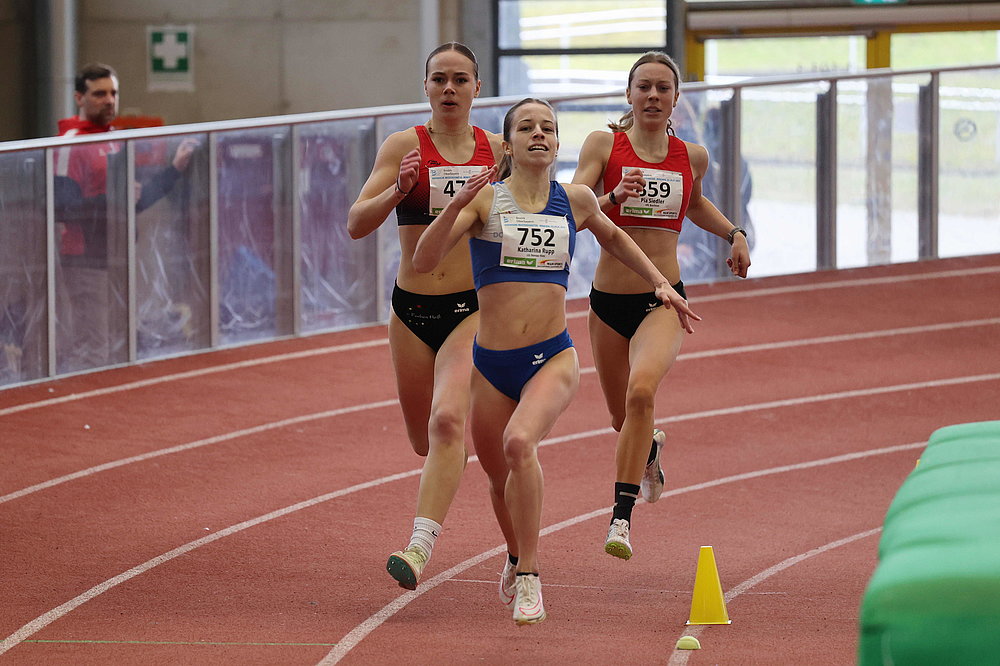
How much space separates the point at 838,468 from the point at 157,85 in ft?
32.9

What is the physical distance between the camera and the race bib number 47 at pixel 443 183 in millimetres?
5668

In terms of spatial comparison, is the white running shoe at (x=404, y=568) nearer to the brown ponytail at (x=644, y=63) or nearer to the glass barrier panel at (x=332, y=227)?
the brown ponytail at (x=644, y=63)

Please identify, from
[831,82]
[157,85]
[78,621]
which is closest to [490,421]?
[78,621]

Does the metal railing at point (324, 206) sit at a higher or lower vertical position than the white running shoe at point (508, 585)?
higher

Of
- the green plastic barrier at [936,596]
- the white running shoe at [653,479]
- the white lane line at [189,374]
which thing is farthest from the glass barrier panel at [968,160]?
the green plastic barrier at [936,596]

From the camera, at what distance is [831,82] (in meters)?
13.0

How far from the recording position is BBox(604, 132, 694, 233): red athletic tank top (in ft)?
20.3

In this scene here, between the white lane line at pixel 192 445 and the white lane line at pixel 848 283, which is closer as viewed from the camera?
the white lane line at pixel 192 445

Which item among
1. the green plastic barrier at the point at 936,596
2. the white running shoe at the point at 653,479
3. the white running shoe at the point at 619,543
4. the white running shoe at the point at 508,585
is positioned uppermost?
the green plastic barrier at the point at 936,596

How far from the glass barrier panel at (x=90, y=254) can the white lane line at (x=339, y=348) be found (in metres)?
0.45

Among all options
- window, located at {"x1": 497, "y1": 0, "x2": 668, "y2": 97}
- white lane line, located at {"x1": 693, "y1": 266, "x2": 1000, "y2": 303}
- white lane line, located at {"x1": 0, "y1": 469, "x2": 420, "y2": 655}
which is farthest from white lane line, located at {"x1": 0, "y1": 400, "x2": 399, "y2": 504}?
window, located at {"x1": 497, "y1": 0, "x2": 668, "y2": 97}

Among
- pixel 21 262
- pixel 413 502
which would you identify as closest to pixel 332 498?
pixel 413 502

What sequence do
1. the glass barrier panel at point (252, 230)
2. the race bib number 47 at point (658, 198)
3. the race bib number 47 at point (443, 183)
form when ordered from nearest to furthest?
the race bib number 47 at point (443, 183) → the race bib number 47 at point (658, 198) → the glass barrier panel at point (252, 230)

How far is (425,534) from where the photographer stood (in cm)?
518
